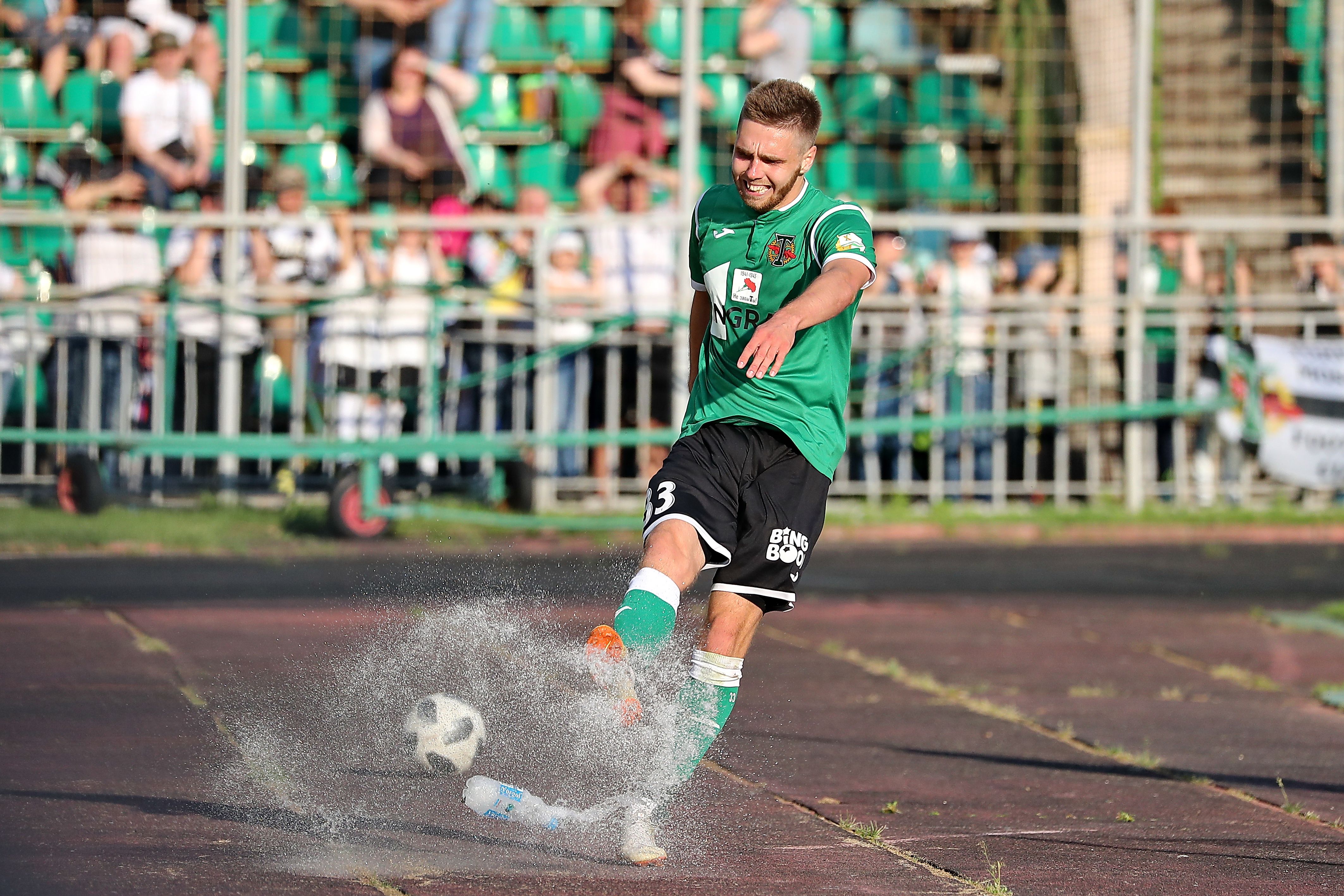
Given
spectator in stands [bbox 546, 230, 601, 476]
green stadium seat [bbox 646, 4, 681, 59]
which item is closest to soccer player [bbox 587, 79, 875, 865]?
spectator in stands [bbox 546, 230, 601, 476]

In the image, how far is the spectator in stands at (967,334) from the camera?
13.6 m

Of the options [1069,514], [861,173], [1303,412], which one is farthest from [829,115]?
[1303,412]

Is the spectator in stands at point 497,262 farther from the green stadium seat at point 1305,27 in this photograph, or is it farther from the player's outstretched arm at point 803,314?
the player's outstretched arm at point 803,314

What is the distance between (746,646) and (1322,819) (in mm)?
1916

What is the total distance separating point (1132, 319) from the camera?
13.9 meters

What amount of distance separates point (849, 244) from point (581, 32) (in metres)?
10.4

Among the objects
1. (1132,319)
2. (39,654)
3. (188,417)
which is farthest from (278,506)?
(1132,319)

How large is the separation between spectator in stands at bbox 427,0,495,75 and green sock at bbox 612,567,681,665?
1070cm

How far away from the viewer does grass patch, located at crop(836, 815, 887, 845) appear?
4.67 m

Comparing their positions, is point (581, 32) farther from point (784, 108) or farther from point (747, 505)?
point (747, 505)

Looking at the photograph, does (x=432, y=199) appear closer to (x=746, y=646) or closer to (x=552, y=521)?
(x=552, y=521)

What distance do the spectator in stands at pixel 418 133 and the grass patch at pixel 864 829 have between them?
985 cm

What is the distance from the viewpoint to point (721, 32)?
580 inches

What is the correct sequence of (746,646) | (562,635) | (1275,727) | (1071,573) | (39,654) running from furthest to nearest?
(1071,573) < (39,654) < (1275,727) < (562,635) < (746,646)
